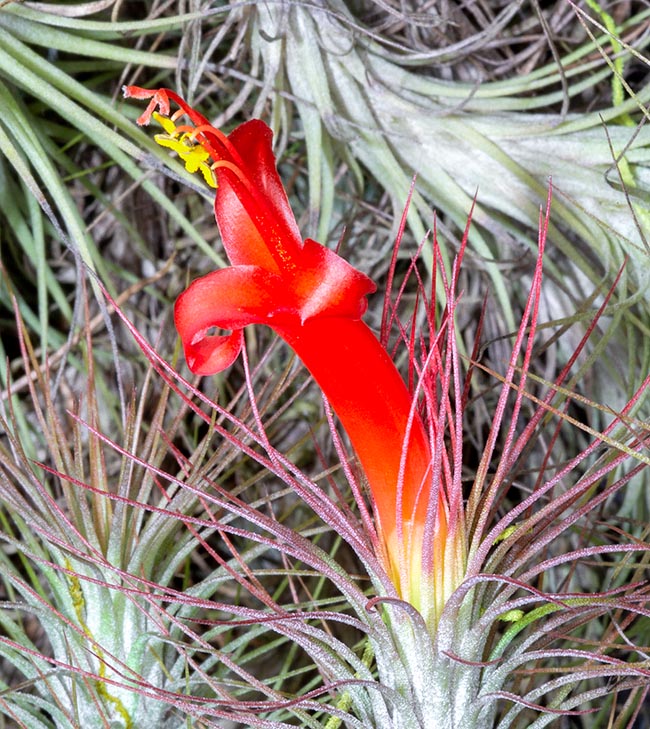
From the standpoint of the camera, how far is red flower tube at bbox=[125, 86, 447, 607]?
515 millimetres

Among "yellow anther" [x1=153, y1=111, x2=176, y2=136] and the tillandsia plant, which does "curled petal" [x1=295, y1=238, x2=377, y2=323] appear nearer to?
the tillandsia plant

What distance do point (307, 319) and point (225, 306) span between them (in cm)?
4

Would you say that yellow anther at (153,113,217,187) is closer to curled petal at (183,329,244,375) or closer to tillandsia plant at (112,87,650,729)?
tillandsia plant at (112,87,650,729)

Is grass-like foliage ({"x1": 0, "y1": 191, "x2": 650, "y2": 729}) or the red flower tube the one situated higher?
the red flower tube

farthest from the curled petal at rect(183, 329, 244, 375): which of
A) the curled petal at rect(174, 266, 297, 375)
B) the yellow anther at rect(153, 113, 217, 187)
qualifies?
the yellow anther at rect(153, 113, 217, 187)

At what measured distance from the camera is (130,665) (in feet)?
2.12

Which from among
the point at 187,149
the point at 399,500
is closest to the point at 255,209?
the point at 187,149

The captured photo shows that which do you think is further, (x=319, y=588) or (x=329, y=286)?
(x=319, y=588)

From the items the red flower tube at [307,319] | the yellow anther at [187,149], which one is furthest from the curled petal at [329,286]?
the yellow anther at [187,149]

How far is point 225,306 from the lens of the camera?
513mm

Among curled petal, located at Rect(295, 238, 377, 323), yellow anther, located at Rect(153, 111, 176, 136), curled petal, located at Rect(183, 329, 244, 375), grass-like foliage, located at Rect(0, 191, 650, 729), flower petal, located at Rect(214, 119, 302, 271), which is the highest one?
yellow anther, located at Rect(153, 111, 176, 136)

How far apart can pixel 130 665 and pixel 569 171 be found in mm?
491

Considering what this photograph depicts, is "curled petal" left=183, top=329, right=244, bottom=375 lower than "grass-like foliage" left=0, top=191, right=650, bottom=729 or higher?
higher

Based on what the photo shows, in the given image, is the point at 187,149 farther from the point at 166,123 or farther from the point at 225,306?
the point at 225,306
